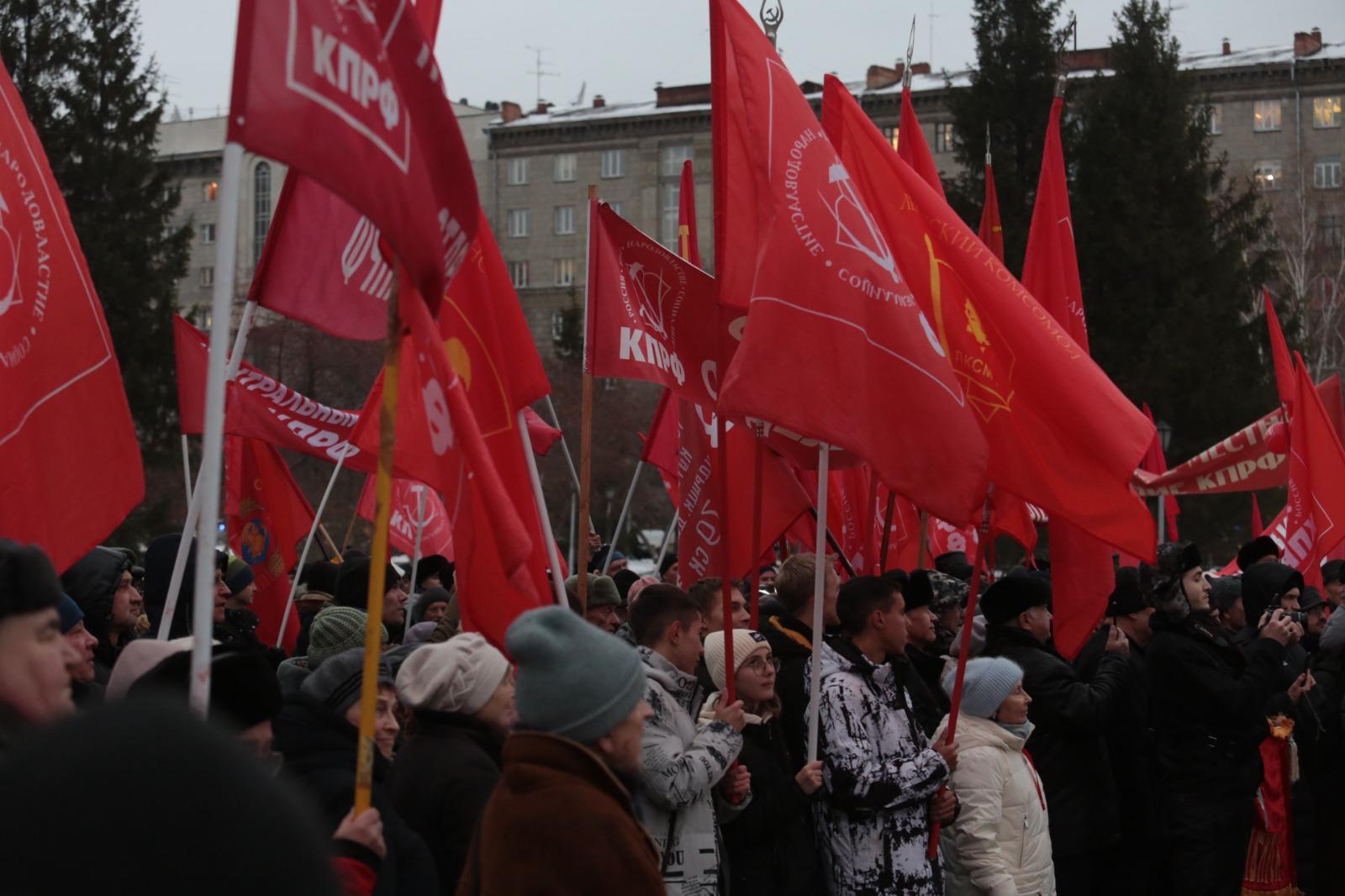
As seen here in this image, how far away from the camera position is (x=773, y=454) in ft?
30.3

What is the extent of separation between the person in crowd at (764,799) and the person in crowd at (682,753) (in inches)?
5.5

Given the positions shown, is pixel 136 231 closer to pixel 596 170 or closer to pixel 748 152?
pixel 748 152

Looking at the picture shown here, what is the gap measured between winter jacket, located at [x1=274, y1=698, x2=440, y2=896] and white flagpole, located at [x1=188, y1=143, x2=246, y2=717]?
1.79ft

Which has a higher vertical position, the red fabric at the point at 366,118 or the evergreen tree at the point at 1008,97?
the evergreen tree at the point at 1008,97

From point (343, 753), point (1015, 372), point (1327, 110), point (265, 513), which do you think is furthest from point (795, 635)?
point (1327, 110)

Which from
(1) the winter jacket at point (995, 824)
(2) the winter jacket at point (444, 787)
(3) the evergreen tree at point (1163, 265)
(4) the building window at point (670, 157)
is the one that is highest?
(4) the building window at point (670, 157)

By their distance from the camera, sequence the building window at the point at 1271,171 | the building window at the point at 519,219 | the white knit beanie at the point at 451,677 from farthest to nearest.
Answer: the building window at the point at 519,219
the building window at the point at 1271,171
the white knit beanie at the point at 451,677

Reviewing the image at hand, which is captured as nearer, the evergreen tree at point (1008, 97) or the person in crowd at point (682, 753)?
the person in crowd at point (682, 753)

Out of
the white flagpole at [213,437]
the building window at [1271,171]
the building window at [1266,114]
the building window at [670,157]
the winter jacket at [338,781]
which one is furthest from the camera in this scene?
the building window at [670,157]

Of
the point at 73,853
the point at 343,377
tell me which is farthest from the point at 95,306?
the point at 343,377

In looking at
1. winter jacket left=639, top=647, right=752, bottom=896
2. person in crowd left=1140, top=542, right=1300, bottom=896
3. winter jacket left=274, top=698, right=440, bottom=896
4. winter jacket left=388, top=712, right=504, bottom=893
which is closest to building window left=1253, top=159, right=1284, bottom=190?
person in crowd left=1140, top=542, right=1300, bottom=896

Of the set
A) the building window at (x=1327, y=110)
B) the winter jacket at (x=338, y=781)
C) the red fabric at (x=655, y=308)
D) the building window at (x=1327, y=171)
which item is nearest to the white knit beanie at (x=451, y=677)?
the winter jacket at (x=338, y=781)

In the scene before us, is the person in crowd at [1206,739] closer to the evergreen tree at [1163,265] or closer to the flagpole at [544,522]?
the flagpole at [544,522]

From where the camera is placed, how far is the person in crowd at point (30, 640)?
302 cm
